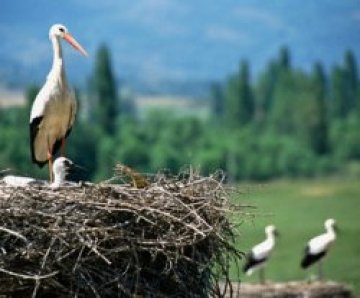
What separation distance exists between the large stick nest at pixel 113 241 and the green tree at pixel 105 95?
76573mm

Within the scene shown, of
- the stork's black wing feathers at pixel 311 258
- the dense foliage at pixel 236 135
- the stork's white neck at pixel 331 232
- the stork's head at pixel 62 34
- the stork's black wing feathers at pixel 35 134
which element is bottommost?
the stork's black wing feathers at pixel 311 258

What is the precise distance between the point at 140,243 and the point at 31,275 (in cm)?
70

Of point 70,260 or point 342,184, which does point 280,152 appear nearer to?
point 342,184

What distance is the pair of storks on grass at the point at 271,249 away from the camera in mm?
19609

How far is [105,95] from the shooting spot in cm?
8744

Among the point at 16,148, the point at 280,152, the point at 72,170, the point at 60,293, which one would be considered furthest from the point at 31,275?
the point at 280,152

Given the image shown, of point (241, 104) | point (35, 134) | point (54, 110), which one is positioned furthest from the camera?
point (241, 104)

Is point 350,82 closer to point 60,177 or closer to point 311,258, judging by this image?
point 311,258

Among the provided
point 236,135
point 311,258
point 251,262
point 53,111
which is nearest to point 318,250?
point 311,258

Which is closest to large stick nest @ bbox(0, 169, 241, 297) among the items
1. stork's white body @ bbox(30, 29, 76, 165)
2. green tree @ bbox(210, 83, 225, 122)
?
stork's white body @ bbox(30, 29, 76, 165)

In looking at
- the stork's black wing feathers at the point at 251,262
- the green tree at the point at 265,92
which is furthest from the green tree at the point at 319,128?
the stork's black wing feathers at the point at 251,262

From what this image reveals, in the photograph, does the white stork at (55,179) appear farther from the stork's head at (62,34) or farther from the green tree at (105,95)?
the green tree at (105,95)

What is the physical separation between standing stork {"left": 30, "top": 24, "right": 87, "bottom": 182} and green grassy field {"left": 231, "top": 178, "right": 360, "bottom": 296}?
85.8 inches

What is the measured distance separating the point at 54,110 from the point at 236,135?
3070 inches
